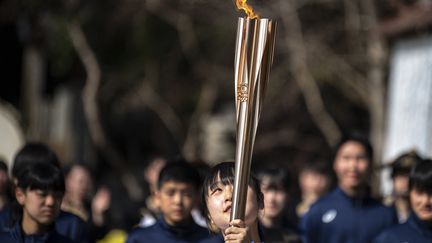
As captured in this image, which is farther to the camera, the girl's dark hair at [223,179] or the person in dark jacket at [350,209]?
the person in dark jacket at [350,209]

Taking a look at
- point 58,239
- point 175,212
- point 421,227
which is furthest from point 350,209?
point 58,239

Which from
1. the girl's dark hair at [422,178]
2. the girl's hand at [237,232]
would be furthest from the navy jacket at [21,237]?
the girl's dark hair at [422,178]

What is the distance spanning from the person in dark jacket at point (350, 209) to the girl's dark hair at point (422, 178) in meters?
0.98

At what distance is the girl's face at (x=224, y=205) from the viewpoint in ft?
16.9

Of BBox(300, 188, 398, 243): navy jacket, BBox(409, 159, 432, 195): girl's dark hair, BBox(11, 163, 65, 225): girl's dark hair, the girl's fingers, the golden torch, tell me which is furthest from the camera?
BBox(300, 188, 398, 243): navy jacket

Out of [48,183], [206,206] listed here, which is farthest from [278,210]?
[206,206]

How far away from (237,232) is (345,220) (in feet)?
12.4

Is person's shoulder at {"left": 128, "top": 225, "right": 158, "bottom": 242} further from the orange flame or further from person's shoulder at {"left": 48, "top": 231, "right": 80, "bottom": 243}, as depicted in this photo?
the orange flame

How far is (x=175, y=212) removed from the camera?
7.10m

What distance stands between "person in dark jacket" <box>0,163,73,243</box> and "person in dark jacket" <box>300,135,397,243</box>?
7.87 feet

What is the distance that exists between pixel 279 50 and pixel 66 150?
4029mm

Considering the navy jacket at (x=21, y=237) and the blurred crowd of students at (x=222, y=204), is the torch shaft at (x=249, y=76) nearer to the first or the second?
the blurred crowd of students at (x=222, y=204)

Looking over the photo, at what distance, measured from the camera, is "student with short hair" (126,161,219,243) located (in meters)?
7.07

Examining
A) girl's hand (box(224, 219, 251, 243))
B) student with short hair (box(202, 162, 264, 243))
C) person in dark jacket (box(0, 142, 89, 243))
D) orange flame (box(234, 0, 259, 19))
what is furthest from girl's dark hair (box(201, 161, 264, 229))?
person in dark jacket (box(0, 142, 89, 243))
